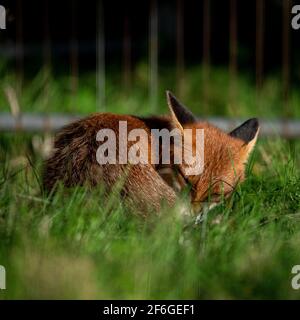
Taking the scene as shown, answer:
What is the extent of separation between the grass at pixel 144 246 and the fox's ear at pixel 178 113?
544 mm

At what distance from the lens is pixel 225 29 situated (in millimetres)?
11352

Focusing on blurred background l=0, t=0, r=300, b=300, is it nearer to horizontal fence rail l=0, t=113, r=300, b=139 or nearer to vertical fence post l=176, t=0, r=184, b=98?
horizontal fence rail l=0, t=113, r=300, b=139

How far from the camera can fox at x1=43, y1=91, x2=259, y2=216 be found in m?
4.48

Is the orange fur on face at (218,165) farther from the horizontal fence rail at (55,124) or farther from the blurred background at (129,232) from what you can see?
the horizontal fence rail at (55,124)

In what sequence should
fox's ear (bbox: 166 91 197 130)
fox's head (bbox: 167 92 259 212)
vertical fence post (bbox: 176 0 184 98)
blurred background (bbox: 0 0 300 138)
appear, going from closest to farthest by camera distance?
fox's head (bbox: 167 92 259 212) → fox's ear (bbox: 166 91 197 130) → vertical fence post (bbox: 176 0 184 98) → blurred background (bbox: 0 0 300 138)

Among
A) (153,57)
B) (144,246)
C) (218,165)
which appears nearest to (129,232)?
(144,246)

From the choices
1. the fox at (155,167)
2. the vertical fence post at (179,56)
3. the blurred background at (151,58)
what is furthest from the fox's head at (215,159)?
the blurred background at (151,58)

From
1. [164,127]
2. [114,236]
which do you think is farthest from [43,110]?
[114,236]

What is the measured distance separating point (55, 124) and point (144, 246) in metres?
3.60

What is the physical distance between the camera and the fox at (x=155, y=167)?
448 centimetres

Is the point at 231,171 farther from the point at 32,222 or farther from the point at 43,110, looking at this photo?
the point at 43,110

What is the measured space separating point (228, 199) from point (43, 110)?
12.3 ft

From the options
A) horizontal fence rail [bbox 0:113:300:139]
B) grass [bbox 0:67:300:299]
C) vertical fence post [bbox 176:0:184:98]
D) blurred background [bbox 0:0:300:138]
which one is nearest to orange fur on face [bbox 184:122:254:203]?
grass [bbox 0:67:300:299]

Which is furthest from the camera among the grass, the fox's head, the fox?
the fox's head
